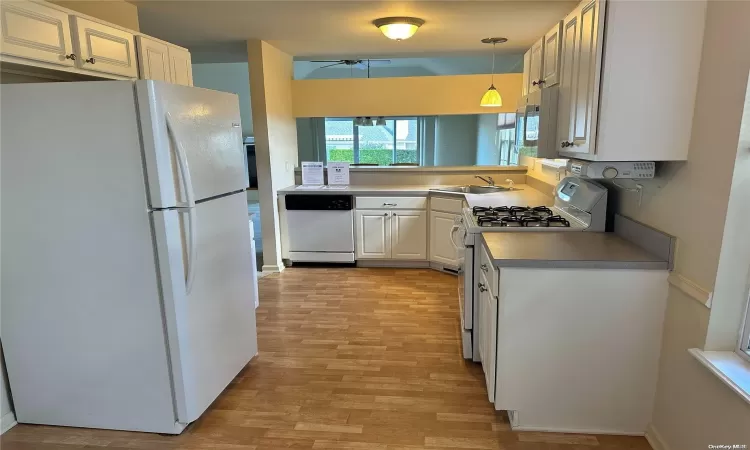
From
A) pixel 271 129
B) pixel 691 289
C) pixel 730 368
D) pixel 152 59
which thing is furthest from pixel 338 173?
pixel 730 368

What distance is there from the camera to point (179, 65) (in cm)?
309

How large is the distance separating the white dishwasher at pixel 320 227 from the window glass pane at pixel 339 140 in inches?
125

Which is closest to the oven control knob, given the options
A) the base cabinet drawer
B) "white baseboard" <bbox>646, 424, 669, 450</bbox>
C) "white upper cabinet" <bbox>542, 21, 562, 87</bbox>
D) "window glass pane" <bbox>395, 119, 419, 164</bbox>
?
"white upper cabinet" <bbox>542, 21, 562, 87</bbox>

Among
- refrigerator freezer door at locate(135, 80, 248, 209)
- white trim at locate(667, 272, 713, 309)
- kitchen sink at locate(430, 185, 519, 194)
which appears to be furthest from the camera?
kitchen sink at locate(430, 185, 519, 194)

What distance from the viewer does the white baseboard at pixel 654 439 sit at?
6.42 ft

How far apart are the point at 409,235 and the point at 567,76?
102 inches

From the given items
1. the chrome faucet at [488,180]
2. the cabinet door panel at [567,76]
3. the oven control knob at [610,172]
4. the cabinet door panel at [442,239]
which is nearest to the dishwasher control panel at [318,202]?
the cabinet door panel at [442,239]

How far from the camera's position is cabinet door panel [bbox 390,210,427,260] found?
4605 millimetres

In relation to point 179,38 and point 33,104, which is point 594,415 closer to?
point 33,104

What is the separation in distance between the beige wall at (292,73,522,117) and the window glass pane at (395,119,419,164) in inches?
106

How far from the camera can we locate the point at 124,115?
186 cm

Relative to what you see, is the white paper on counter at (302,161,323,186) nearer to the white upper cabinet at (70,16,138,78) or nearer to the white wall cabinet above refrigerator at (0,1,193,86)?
the white wall cabinet above refrigerator at (0,1,193,86)

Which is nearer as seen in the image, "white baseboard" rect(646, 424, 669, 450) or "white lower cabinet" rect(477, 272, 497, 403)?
"white baseboard" rect(646, 424, 669, 450)

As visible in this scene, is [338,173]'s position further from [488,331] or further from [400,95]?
[488,331]
